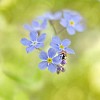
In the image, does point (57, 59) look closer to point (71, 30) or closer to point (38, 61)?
point (71, 30)

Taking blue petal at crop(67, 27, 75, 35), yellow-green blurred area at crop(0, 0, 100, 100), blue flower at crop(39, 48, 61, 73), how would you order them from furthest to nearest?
yellow-green blurred area at crop(0, 0, 100, 100) → blue petal at crop(67, 27, 75, 35) → blue flower at crop(39, 48, 61, 73)

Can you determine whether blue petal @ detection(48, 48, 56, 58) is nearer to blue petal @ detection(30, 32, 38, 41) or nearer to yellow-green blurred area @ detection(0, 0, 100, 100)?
blue petal @ detection(30, 32, 38, 41)

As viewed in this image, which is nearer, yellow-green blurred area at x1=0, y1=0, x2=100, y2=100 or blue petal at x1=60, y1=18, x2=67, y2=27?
blue petal at x1=60, y1=18, x2=67, y2=27

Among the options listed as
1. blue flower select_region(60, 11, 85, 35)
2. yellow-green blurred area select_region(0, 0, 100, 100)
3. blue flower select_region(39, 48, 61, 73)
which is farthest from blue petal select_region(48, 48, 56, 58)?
yellow-green blurred area select_region(0, 0, 100, 100)

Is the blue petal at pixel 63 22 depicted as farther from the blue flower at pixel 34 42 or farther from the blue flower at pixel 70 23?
the blue flower at pixel 34 42

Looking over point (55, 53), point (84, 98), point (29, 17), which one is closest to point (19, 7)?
point (29, 17)

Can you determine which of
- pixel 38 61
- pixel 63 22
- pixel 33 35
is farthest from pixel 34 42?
pixel 38 61

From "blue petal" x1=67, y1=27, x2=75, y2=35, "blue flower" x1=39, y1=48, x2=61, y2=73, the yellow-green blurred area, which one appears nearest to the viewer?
"blue flower" x1=39, y1=48, x2=61, y2=73

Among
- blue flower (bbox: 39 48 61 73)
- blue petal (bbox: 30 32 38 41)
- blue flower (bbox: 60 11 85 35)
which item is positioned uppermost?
blue flower (bbox: 60 11 85 35)

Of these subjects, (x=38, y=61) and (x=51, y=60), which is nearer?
(x=51, y=60)

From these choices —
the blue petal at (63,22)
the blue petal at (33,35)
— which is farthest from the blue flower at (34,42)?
the blue petal at (63,22)
